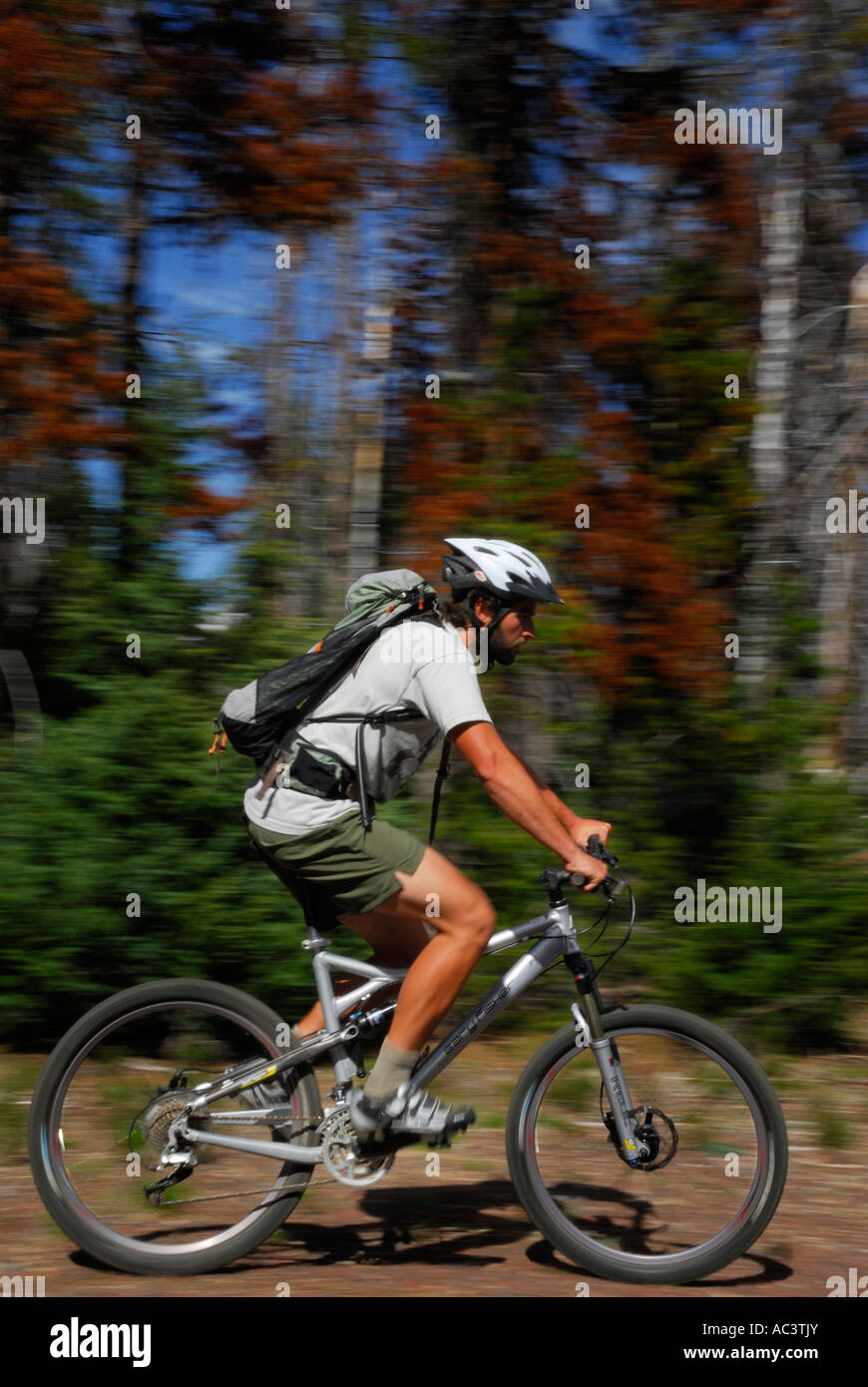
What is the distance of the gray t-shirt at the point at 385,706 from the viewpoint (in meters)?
3.63

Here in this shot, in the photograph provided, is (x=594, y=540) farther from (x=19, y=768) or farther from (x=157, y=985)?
(x=157, y=985)

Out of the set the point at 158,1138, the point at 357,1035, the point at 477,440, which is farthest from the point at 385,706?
the point at 477,440

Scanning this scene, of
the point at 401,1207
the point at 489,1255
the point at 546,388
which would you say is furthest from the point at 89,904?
the point at 546,388

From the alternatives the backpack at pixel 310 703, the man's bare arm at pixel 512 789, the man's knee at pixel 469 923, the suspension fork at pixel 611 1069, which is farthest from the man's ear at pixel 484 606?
the suspension fork at pixel 611 1069

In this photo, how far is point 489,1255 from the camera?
404cm

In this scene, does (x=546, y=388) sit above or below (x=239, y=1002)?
above

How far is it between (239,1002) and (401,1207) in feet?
3.77

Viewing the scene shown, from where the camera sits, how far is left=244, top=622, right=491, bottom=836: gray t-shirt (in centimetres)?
363

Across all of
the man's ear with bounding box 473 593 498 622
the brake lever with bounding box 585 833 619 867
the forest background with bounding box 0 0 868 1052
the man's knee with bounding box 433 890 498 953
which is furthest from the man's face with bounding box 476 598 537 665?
the forest background with bounding box 0 0 868 1052

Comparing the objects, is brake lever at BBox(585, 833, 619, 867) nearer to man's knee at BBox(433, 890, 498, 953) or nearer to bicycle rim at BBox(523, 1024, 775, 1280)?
man's knee at BBox(433, 890, 498, 953)

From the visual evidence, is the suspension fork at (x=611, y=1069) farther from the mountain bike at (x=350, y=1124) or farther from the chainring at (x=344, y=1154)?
the chainring at (x=344, y=1154)

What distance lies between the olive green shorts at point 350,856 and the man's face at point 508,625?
58 centimetres
